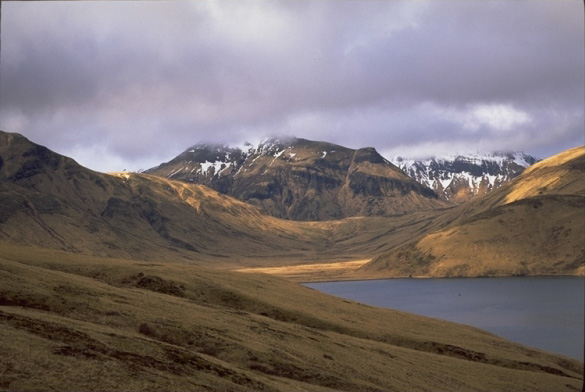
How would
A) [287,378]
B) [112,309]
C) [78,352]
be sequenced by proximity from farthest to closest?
[112,309] → [287,378] → [78,352]

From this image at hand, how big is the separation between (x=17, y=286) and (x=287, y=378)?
94.0 ft

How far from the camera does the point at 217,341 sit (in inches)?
2406

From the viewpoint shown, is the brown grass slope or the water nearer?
the brown grass slope

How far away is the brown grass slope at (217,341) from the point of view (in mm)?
43156

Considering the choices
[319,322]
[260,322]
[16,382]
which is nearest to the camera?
[16,382]

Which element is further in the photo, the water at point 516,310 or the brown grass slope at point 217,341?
the water at point 516,310

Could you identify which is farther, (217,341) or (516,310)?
(516,310)

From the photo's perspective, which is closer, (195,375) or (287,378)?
(195,375)

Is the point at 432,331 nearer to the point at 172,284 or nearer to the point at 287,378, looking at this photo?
the point at 172,284

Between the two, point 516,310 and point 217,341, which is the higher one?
point 516,310

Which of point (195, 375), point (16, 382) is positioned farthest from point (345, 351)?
point (16, 382)

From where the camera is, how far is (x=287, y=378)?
56312 millimetres

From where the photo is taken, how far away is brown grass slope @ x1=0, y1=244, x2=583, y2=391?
1699 inches

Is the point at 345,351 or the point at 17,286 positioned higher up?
the point at 17,286
